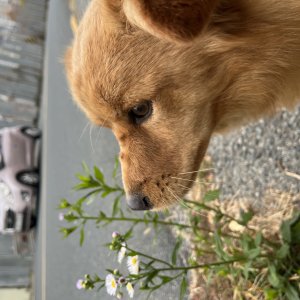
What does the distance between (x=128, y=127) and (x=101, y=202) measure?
1.82 meters

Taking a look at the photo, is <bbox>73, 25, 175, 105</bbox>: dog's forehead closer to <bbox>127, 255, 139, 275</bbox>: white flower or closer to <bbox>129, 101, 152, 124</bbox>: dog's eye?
<bbox>129, 101, 152, 124</bbox>: dog's eye

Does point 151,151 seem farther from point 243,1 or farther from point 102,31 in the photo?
point 243,1

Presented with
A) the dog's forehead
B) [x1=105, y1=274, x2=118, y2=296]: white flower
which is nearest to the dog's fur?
the dog's forehead

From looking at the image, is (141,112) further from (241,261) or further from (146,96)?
(241,261)

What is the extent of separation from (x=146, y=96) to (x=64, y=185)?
9.46 feet

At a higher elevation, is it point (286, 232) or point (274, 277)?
point (286, 232)

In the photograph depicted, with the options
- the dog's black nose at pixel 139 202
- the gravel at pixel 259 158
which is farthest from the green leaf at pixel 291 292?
the dog's black nose at pixel 139 202

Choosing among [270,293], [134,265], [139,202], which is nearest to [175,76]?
[139,202]

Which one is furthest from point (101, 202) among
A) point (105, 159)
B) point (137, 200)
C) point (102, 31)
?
point (102, 31)

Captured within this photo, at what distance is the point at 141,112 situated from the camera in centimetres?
138

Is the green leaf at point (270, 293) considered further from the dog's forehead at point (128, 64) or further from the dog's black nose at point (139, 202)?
the dog's forehead at point (128, 64)

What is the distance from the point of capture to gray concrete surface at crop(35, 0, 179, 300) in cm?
270

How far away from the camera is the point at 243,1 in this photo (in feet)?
4.14

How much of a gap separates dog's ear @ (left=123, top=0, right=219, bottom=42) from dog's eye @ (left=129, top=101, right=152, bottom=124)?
0.37 meters
